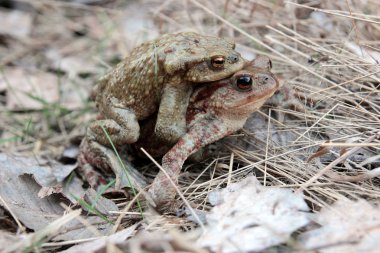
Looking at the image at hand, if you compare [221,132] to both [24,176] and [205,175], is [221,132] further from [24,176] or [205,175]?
[24,176]

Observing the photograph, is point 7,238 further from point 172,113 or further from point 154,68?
point 154,68

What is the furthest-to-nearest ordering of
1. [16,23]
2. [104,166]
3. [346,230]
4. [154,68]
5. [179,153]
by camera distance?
[16,23] → [104,166] → [154,68] → [179,153] → [346,230]

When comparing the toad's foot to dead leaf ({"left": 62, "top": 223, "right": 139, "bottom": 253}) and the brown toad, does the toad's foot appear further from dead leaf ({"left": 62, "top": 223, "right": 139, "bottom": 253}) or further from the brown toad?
dead leaf ({"left": 62, "top": 223, "right": 139, "bottom": 253})

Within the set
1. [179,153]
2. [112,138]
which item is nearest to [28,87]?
[112,138]

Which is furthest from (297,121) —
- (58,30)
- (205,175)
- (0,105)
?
(58,30)

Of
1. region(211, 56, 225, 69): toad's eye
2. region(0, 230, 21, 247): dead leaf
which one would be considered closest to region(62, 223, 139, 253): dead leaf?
region(0, 230, 21, 247): dead leaf

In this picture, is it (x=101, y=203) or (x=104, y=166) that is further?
(x=104, y=166)
